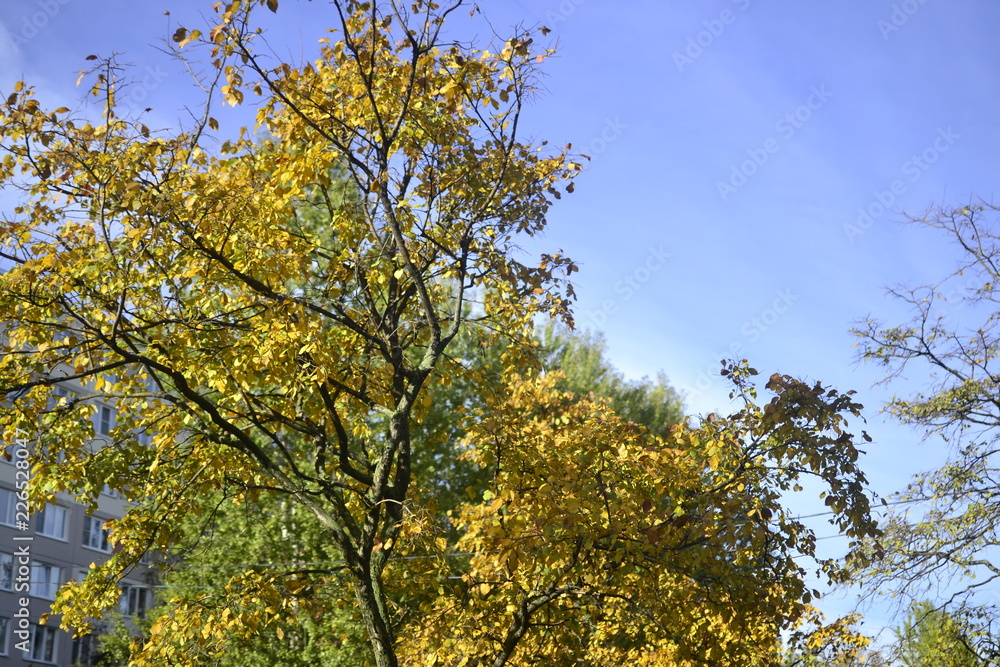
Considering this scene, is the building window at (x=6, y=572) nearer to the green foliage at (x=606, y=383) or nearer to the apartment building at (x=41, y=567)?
the apartment building at (x=41, y=567)

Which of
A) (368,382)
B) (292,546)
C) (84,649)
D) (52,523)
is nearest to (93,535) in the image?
(52,523)

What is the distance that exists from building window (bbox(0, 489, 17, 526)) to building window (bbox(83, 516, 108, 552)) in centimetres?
518

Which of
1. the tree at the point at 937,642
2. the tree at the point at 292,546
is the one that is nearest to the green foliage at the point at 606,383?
the tree at the point at 292,546

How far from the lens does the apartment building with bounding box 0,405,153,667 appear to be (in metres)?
34.9

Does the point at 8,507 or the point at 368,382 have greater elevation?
the point at 8,507

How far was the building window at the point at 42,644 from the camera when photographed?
121 ft

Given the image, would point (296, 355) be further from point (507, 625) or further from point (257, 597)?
point (507, 625)

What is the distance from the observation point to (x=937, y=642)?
16047 mm

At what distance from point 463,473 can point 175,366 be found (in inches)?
634

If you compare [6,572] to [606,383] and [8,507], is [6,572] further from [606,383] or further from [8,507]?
[606,383]

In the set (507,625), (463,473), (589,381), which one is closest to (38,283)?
(507,625)

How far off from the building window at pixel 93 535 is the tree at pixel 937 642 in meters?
34.9

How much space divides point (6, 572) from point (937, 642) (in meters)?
32.7

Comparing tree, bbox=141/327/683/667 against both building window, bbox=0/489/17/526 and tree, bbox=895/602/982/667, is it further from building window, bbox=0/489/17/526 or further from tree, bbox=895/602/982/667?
building window, bbox=0/489/17/526
